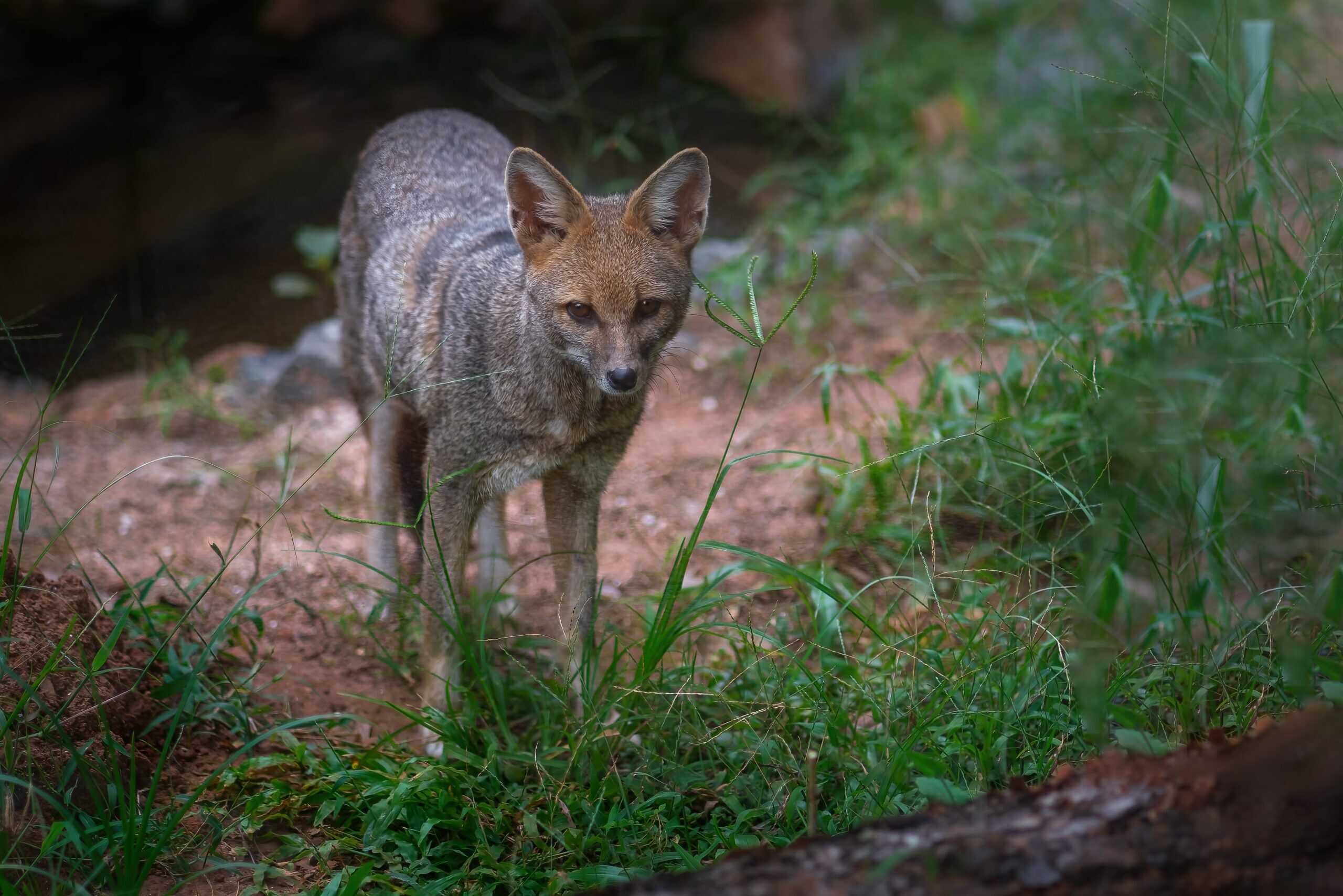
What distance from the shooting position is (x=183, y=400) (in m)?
5.86

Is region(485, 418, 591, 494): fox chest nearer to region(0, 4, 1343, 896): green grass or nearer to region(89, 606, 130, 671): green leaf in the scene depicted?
region(0, 4, 1343, 896): green grass

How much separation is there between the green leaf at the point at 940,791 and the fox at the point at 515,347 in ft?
3.59

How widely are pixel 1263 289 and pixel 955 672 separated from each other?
5.91ft

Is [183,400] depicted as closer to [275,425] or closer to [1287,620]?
[275,425]

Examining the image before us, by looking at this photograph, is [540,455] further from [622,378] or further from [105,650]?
[105,650]

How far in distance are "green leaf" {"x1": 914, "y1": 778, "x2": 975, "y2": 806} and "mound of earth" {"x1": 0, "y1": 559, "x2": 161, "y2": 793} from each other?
1.92 metres

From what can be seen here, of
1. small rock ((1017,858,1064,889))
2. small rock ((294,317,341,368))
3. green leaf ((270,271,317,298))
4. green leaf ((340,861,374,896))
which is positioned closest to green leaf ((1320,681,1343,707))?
small rock ((1017,858,1064,889))

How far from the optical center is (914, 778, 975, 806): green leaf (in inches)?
99.1

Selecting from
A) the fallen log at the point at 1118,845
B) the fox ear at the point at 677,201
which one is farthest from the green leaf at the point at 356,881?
the fox ear at the point at 677,201

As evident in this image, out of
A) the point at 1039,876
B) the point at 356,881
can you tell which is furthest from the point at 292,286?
the point at 1039,876

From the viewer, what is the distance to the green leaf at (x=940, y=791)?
99.1 inches

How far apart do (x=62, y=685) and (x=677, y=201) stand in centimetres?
224

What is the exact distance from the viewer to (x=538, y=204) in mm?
3508

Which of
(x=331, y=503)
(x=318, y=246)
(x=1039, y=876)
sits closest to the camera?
(x=1039, y=876)
